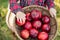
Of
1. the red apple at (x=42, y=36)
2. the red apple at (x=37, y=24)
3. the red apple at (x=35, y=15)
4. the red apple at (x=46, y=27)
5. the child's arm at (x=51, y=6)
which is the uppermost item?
the child's arm at (x=51, y=6)

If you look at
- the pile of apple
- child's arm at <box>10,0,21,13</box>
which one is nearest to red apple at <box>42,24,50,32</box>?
the pile of apple

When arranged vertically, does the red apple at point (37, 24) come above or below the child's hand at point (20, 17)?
below

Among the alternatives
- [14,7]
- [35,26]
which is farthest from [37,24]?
[14,7]

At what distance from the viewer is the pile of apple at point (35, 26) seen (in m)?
1.00

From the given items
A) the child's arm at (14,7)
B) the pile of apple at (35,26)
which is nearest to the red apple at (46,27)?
the pile of apple at (35,26)

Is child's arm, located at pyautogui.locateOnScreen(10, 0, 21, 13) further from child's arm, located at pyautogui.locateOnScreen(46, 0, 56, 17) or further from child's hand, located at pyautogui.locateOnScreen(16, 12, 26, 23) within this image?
child's arm, located at pyautogui.locateOnScreen(46, 0, 56, 17)

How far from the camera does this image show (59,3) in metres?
1.03

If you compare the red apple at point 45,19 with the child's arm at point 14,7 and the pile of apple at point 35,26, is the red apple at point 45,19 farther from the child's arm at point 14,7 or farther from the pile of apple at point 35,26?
the child's arm at point 14,7

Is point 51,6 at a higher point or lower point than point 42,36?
higher

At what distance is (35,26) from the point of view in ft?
3.30

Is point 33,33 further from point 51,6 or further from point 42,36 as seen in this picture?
point 51,6

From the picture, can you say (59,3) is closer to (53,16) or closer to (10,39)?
(53,16)

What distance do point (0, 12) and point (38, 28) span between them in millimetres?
185

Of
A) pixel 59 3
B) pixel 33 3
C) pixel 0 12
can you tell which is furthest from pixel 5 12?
pixel 59 3
